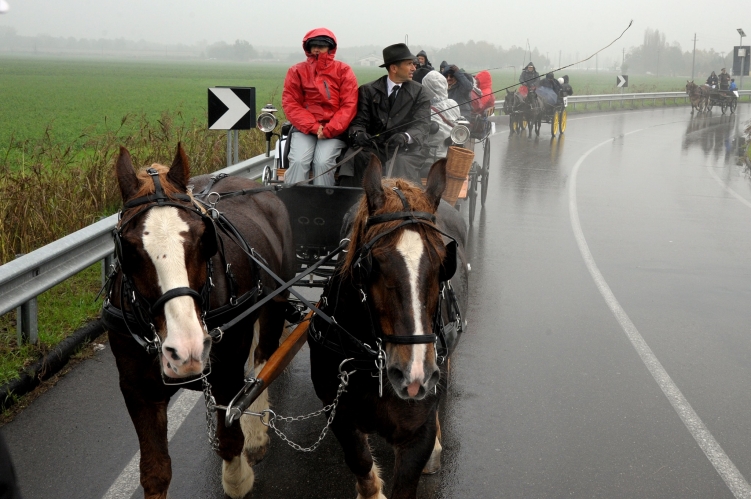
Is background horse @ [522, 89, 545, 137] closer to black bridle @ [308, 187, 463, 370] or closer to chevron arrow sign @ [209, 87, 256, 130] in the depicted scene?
chevron arrow sign @ [209, 87, 256, 130]

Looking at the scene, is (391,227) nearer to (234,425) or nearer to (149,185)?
(149,185)

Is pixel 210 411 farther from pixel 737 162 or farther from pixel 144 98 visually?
pixel 144 98

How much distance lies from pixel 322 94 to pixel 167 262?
13.7ft

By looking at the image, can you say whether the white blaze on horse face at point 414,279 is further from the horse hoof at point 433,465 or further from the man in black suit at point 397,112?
the man in black suit at point 397,112

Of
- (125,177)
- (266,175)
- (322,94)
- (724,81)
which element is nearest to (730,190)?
(266,175)

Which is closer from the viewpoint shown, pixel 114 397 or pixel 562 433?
pixel 562 433

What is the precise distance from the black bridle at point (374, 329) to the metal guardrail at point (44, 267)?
102 inches

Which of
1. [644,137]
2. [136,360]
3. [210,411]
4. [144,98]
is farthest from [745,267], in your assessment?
[144,98]

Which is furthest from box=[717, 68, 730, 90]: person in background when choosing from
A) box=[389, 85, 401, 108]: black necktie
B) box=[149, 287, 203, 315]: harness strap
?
box=[149, 287, 203, 315]: harness strap

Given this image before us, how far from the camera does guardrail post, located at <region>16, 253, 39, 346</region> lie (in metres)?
6.01

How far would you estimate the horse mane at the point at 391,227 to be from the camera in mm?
3455

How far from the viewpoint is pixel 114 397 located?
5.71 metres

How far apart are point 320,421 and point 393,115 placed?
3127 mm

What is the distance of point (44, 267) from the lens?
6.06 metres
